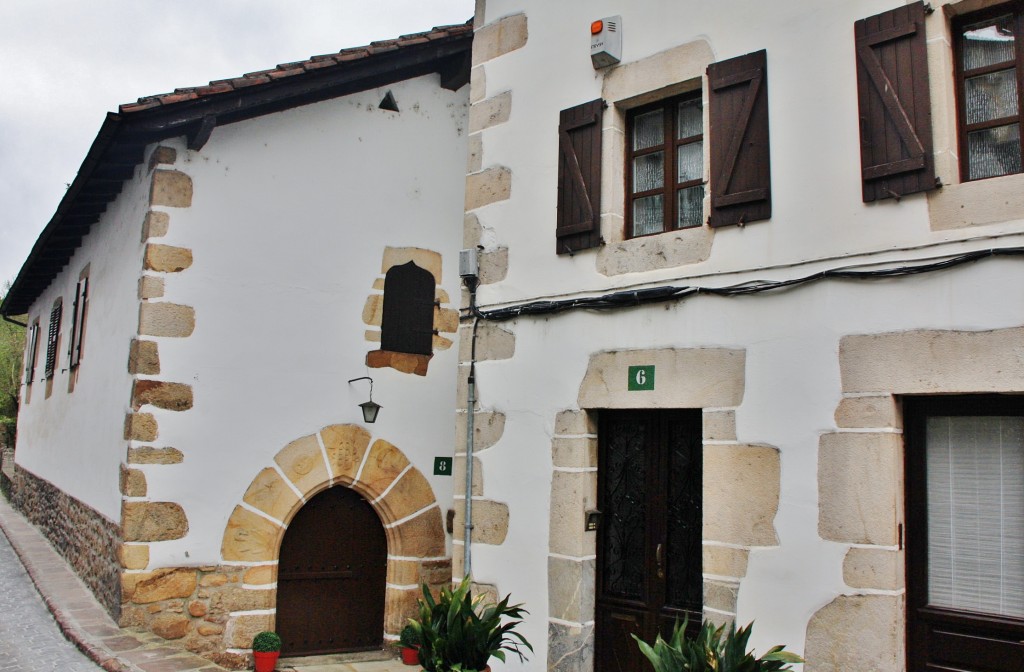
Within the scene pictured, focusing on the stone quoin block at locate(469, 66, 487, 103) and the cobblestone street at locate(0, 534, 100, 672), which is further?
the stone quoin block at locate(469, 66, 487, 103)

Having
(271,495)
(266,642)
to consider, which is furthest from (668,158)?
(266,642)

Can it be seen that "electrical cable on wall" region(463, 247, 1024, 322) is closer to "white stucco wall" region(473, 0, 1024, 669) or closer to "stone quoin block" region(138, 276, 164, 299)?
"white stucco wall" region(473, 0, 1024, 669)

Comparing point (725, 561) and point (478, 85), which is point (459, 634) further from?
point (478, 85)

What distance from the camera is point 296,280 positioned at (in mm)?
7098

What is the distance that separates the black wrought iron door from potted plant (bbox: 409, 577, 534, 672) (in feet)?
1.96

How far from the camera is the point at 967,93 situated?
13.2ft

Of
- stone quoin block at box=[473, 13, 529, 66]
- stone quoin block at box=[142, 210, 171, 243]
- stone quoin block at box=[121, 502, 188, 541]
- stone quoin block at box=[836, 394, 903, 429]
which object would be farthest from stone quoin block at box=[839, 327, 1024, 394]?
stone quoin block at box=[142, 210, 171, 243]

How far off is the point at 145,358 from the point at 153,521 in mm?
1251

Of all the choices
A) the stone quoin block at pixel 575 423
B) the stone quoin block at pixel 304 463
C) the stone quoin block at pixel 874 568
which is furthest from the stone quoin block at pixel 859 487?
the stone quoin block at pixel 304 463

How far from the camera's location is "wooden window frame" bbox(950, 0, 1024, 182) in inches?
152

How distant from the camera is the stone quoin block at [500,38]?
604 centimetres

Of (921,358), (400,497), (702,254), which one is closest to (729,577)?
(921,358)

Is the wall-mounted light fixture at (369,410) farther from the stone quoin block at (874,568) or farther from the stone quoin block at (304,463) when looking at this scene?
the stone quoin block at (874,568)

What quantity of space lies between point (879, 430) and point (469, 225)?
10.6 feet
